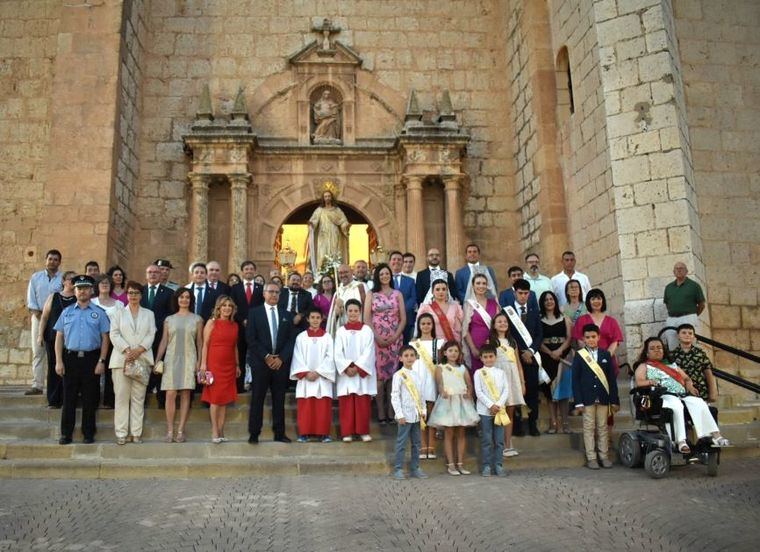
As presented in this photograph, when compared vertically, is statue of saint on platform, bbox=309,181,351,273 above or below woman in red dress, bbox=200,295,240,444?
above

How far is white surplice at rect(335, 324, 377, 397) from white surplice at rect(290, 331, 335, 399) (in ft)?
0.33

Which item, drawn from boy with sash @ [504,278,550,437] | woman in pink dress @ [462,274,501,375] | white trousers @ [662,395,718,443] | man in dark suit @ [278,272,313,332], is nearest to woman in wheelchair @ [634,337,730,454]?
white trousers @ [662,395,718,443]

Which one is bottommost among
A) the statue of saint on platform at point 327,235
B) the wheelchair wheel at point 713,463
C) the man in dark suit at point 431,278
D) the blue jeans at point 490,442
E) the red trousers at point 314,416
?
the wheelchair wheel at point 713,463

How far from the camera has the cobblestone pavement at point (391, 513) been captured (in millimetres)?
4516

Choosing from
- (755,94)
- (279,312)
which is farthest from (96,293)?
(755,94)

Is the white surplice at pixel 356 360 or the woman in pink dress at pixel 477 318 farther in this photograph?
the woman in pink dress at pixel 477 318

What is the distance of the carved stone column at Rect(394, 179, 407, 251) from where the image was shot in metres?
13.2

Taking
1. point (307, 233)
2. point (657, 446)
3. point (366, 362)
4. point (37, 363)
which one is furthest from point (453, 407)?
point (307, 233)

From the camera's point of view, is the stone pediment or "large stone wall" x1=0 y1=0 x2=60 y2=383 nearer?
"large stone wall" x1=0 y1=0 x2=60 y2=383

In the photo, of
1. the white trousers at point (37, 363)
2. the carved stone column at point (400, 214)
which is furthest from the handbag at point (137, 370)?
the carved stone column at point (400, 214)

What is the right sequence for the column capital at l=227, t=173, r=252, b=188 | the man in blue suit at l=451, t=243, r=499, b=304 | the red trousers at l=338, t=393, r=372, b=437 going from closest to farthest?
the red trousers at l=338, t=393, r=372, b=437
the man in blue suit at l=451, t=243, r=499, b=304
the column capital at l=227, t=173, r=252, b=188

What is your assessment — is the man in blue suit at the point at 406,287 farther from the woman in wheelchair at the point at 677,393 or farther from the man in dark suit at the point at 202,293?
the woman in wheelchair at the point at 677,393

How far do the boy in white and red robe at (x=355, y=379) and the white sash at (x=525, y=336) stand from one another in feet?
5.26

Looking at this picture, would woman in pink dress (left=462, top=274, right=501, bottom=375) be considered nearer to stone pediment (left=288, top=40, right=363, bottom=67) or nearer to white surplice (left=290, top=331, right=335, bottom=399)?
white surplice (left=290, top=331, right=335, bottom=399)
